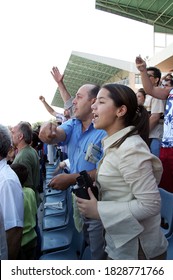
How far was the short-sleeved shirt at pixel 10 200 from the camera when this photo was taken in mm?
2084

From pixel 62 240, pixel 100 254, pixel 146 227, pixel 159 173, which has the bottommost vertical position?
pixel 62 240

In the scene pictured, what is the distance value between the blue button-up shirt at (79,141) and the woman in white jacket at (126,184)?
67 centimetres

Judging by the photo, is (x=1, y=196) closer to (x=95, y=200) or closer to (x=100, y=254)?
(x=100, y=254)

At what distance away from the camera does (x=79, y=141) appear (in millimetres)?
2338

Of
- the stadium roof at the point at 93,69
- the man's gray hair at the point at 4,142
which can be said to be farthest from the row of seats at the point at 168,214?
the stadium roof at the point at 93,69

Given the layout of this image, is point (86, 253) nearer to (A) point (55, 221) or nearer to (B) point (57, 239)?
(B) point (57, 239)

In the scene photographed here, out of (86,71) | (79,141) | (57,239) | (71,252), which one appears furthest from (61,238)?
(86,71)

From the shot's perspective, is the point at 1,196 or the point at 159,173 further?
the point at 1,196

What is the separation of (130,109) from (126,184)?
0.37 meters

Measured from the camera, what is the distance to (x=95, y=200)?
4.60 feet

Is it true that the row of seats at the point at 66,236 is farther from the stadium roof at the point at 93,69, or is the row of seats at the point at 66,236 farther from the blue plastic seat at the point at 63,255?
the stadium roof at the point at 93,69

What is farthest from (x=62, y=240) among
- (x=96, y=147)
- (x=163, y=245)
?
(x=163, y=245)

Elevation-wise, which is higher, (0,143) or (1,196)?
(0,143)

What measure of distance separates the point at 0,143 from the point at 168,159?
171cm
